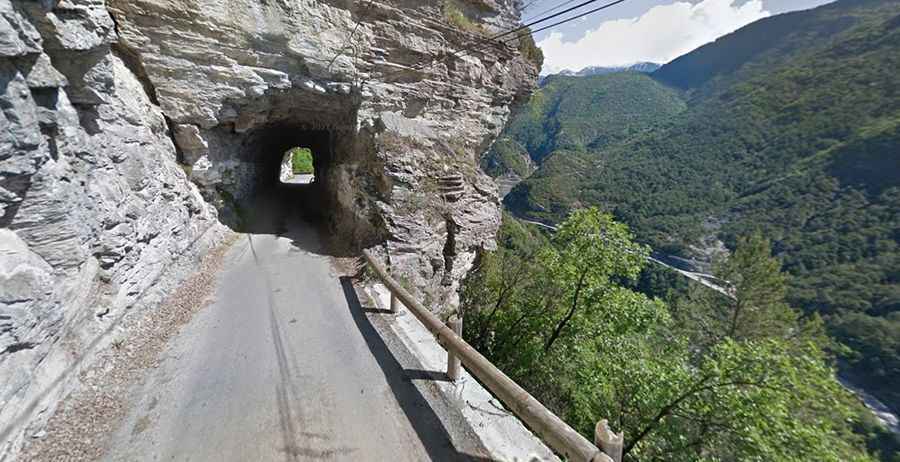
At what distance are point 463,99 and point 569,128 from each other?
138368 mm

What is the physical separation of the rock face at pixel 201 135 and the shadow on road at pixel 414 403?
4.12 m

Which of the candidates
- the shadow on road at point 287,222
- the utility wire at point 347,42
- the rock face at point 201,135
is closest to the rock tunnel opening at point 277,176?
the shadow on road at point 287,222

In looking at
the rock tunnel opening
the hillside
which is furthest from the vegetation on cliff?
the hillside

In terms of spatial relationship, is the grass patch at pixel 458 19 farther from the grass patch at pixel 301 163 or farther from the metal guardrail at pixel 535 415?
the grass patch at pixel 301 163

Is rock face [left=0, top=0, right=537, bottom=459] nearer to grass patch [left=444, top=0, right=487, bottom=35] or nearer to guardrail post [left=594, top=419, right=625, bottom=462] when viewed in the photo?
grass patch [left=444, top=0, right=487, bottom=35]

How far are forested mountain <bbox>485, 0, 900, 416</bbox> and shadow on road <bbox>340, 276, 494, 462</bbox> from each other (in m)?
18.6

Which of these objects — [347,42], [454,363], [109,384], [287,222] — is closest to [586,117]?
[347,42]

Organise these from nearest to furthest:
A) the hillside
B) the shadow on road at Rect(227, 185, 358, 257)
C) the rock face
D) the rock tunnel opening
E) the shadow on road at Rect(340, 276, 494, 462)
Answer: the shadow on road at Rect(340, 276, 494, 462) < the rock face < the shadow on road at Rect(227, 185, 358, 257) < the rock tunnel opening < the hillside

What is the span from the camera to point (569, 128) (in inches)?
5502

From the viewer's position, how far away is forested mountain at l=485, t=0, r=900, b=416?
44844 millimetres

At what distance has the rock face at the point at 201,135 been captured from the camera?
4250 millimetres

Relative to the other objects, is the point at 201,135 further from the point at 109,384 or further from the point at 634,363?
the point at 634,363

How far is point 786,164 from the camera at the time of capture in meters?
75.5

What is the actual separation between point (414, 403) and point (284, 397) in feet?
6.25
